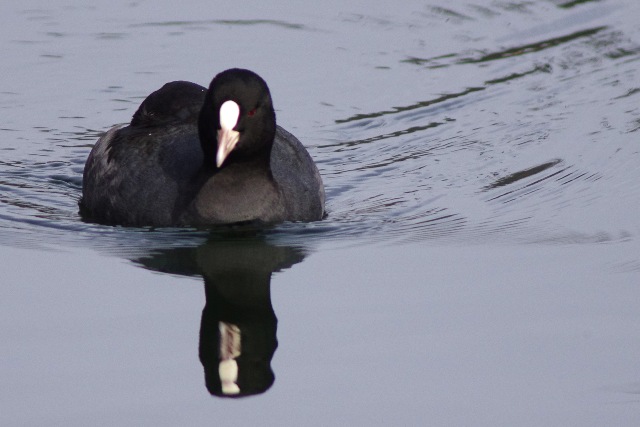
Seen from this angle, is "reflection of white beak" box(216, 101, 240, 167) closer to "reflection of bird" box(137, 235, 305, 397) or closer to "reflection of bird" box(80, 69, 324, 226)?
"reflection of bird" box(80, 69, 324, 226)

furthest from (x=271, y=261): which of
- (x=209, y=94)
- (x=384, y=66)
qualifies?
(x=384, y=66)

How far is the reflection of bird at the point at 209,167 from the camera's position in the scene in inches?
284

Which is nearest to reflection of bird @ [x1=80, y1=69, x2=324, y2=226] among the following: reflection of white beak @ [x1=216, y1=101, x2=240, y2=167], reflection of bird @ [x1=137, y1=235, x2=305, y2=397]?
reflection of white beak @ [x1=216, y1=101, x2=240, y2=167]

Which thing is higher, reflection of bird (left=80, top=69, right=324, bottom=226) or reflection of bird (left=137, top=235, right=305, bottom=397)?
reflection of bird (left=80, top=69, right=324, bottom=226)

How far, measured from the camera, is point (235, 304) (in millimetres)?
6547

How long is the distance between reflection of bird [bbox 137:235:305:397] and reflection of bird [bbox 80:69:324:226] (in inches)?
9.0

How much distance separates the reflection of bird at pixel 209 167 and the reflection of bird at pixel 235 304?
0.23 meters

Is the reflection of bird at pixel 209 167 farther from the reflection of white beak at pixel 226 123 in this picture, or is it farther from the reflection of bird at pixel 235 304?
the reflection of bird at pixel 235 304

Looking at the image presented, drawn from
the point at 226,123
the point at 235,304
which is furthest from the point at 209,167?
the point at 235,304

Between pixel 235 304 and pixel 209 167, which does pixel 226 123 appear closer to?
pixel 209 167

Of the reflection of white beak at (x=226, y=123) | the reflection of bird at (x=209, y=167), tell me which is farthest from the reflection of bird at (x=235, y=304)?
the reflection of white beak at (x=226, y=123)

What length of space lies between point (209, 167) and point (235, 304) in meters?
1.27

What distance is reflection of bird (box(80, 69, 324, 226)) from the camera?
721 cm

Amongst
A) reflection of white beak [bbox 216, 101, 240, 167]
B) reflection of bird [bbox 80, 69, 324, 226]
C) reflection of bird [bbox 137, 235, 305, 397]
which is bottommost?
reflection of bird [bbox 137, 235, 305, 397]
